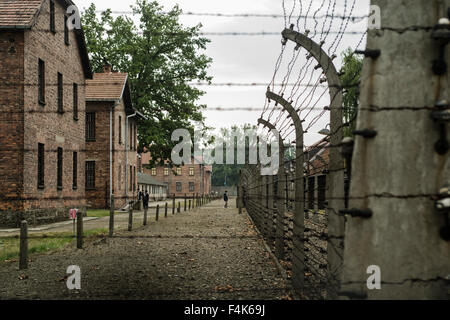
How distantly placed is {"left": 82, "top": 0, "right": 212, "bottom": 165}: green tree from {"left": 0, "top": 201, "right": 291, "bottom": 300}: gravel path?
25.9 metres

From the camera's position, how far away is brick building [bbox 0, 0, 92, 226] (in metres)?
16.1

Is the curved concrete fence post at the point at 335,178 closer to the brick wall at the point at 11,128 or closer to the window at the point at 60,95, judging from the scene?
the brick wall at the point at 11,128

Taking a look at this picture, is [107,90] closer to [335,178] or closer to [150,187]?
[335,178]

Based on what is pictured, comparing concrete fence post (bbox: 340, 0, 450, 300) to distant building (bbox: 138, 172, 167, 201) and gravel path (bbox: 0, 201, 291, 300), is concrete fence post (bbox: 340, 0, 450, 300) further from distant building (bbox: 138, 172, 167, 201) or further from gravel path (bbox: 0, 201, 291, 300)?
distant building (bbox: 138, 172, 167, 201)

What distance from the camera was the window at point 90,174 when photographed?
31.2 m

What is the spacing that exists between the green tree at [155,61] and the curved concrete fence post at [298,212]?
3074 cm

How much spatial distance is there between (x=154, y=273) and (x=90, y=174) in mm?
25141

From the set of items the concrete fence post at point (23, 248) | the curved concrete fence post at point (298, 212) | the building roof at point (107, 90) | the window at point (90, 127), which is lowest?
the concrete fence post at point (23, 248)

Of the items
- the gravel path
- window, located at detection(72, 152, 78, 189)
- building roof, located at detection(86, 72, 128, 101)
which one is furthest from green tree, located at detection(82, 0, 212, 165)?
the gravel path

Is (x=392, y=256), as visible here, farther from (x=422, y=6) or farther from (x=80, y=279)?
(x=80, y=279)

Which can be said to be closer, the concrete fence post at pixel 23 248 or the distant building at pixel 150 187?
the concrete fence post at pixel 23 248

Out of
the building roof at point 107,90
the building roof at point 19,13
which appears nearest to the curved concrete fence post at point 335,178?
the building roof at point 19,13

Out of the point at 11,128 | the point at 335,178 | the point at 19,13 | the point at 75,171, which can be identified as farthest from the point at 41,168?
the point at 335,178
